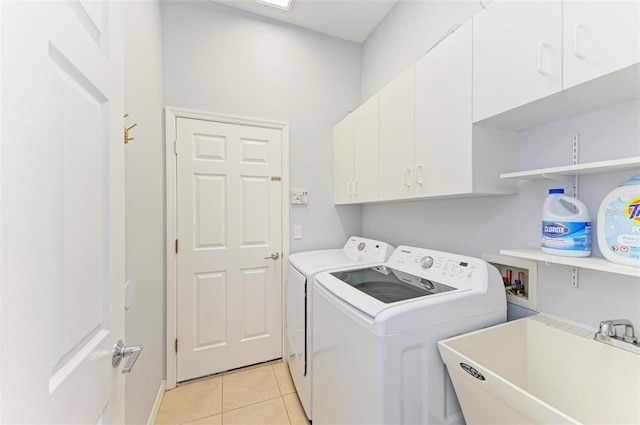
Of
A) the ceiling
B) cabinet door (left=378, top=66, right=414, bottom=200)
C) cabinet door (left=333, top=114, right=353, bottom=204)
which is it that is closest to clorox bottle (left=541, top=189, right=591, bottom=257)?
cabinet door (left=378, top=66, right=414, bottom=200)

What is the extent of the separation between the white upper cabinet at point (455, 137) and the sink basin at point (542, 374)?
0.63 meters

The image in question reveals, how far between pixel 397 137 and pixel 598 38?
91cm

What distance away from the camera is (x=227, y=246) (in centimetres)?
219

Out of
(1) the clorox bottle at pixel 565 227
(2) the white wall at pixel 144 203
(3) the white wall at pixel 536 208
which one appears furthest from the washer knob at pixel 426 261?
(2) the white wall at pixel 144 203

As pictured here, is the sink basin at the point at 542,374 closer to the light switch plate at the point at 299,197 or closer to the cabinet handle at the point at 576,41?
the cabinet handle at the point at 576,41

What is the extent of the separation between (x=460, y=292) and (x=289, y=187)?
168cm

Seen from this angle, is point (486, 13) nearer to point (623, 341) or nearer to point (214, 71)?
point (623, 341)

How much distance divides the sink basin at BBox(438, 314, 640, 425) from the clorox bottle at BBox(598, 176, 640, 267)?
12.9 inches

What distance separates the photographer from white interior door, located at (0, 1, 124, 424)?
1.23 feet

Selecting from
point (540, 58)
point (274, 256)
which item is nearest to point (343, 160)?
point (274, 256)

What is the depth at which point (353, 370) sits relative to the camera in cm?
109

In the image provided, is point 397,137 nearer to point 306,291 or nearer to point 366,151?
point 366,151

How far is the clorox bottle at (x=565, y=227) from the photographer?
0.95 m

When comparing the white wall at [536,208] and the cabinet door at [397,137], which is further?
the cabinet door at [397,137]
